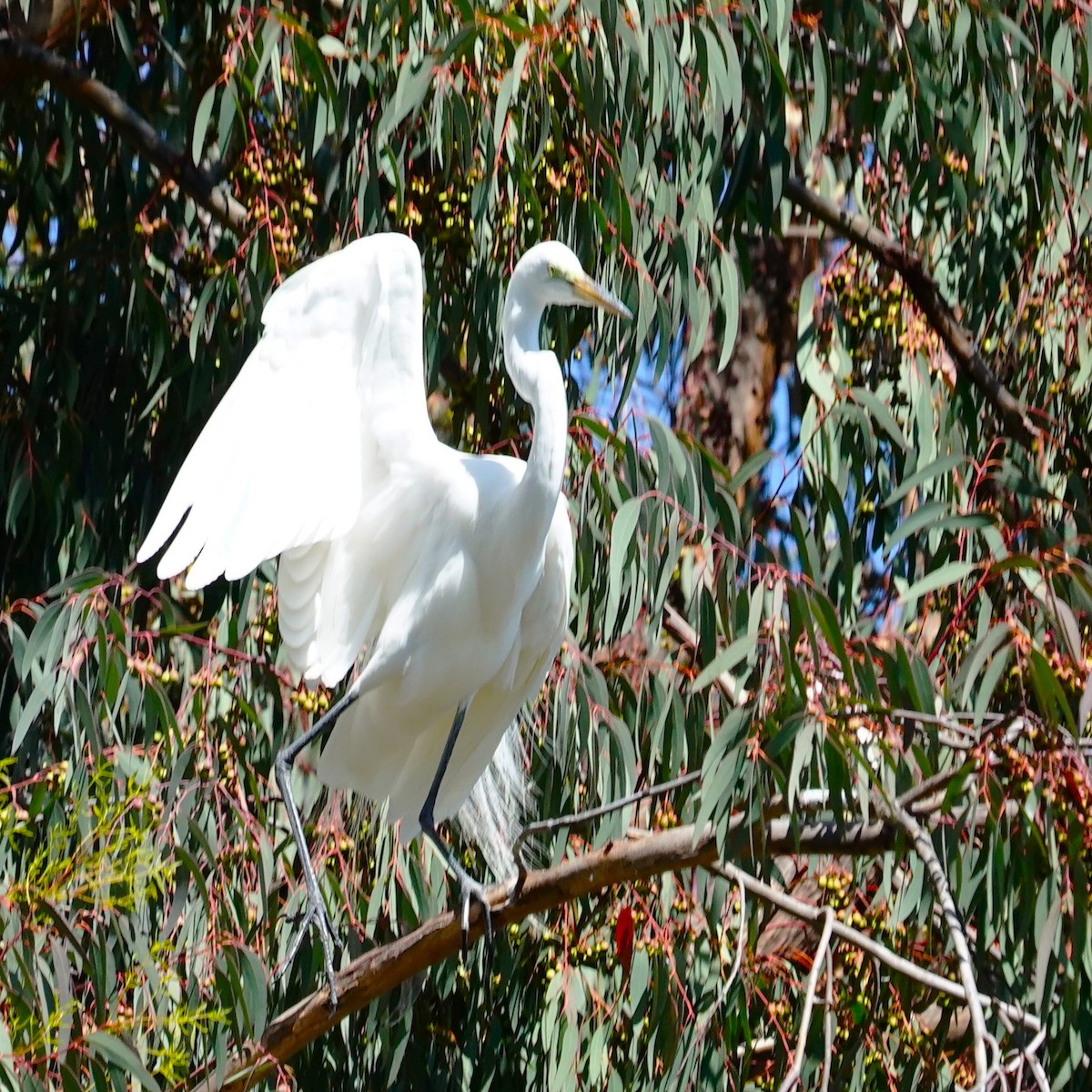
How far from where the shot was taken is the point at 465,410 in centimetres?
265

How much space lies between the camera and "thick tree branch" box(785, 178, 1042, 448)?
2721mm

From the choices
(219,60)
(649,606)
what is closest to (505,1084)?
(649,606)

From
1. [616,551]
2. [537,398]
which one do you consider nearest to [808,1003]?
[616,551]

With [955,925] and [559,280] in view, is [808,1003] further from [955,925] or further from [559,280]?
[559,280]

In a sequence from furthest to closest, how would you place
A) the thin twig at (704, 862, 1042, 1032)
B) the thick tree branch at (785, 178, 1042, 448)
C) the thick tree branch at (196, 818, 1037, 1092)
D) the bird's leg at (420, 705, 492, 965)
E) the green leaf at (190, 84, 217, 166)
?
1. the thick tree branch at (785, 178, 1042, 448)
2. the green leaf at (190, 84, 217, 166)
3. the bird's leg at (420, 705, 492, 965)
4. the thick tree branch at (196, 818, 1037, 1092)
5. the thin twig at (704, 862, 1042, 1032)

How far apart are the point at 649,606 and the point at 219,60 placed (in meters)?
0.99

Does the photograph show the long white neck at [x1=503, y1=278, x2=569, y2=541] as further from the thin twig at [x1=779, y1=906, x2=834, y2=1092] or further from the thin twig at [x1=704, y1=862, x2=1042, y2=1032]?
the thin twig at [x1=779, y1=906, x2=834, y2=1092]

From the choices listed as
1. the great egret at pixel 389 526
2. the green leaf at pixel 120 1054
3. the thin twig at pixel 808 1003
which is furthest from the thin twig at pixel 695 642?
the green leaf at pixel 120 1054

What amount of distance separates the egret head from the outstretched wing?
13 cm

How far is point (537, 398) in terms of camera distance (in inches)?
80.8

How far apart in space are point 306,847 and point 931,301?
4.30 ft

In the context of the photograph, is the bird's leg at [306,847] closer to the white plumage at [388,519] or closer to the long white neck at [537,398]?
the white plumage at [388,519]

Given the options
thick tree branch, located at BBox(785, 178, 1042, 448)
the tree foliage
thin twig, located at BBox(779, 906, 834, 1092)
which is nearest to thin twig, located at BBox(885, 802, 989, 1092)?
the tree foliage

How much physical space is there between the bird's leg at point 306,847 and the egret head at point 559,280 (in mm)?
553
